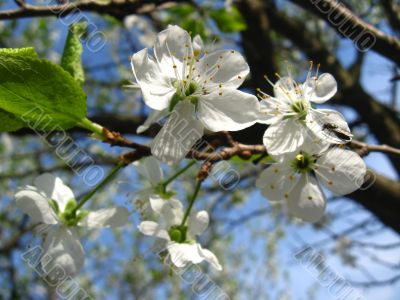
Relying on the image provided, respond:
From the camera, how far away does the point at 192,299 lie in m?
6.98

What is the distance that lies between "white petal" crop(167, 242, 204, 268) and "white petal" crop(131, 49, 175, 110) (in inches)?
14.9

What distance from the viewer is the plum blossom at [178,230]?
3.73ft

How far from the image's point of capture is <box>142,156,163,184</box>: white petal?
134cm

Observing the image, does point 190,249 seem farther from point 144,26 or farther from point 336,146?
point 144,26

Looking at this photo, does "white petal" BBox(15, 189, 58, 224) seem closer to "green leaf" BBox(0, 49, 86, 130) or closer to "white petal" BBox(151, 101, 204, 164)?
"green leaf" BBox(0, 49, 86, 130)

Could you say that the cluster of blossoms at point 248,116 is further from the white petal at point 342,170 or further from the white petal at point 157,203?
the white petal at point 157,203

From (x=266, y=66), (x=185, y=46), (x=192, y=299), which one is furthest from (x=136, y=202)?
(x=192, y=299)

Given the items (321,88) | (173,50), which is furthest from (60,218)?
(321,88)

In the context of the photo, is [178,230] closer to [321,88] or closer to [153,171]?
[153,171]

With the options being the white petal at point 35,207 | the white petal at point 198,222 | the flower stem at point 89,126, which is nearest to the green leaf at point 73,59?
the flower stem at point 89,126

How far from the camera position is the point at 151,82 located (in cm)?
107

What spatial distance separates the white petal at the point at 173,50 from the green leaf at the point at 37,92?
0.22 m

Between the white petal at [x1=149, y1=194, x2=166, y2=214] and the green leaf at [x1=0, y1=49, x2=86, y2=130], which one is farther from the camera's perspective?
the white petal at [x1=149, y1=194, x2=166, y2=214]

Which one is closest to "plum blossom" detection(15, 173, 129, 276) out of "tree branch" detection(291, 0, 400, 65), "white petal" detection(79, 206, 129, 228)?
"white petal" detection(79, 206, 129, 228)
